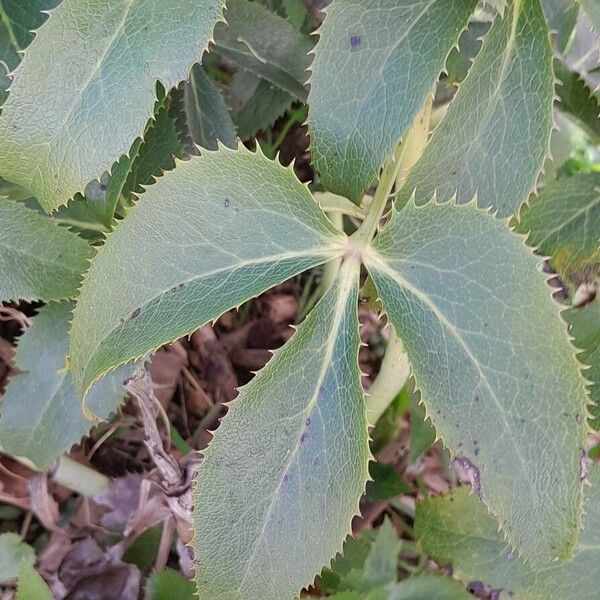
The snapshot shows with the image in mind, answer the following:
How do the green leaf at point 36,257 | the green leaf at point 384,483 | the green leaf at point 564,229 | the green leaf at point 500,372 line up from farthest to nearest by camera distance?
the green leaf at point 384,483, the green leaf at point 564,229, the green leaf at point 36,257, the green leaf at point 500,372

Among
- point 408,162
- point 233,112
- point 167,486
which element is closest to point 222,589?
point 167,486

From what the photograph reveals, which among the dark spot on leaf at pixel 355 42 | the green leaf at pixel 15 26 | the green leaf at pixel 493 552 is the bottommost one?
the green leaf at pixel 493 552

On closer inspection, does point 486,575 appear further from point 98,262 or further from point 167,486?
point 98,262

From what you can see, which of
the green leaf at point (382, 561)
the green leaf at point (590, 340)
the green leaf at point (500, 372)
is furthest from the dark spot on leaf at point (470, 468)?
the green leaf at point (382, 561)

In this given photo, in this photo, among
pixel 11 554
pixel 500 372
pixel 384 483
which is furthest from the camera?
pixel 384 483

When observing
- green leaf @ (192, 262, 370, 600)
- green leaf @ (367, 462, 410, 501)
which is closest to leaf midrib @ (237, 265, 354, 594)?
green leaf @ (192, 262, 370, 600)

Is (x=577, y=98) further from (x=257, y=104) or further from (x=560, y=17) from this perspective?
(x=257, y=104)

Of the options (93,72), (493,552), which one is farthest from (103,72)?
(493,552)

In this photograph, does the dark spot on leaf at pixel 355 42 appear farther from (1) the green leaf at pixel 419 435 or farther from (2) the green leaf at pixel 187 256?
(1) the green leaf at pixel 419 435
